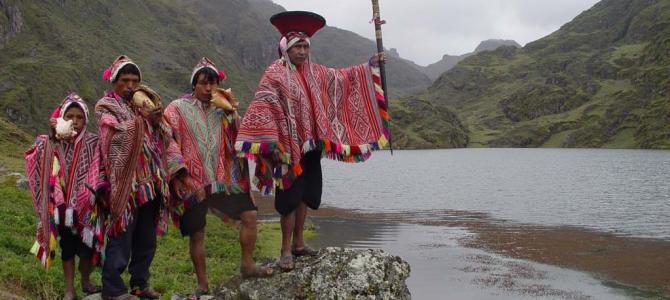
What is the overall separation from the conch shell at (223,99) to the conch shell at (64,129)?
1566mm

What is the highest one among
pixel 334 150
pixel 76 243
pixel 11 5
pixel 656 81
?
pixel 11 5

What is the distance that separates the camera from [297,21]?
6434 mm

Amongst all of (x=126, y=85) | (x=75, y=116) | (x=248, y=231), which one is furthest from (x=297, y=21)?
(x=75, y=116)

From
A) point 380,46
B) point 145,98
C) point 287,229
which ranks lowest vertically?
point 287,229

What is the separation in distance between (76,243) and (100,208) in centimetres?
72

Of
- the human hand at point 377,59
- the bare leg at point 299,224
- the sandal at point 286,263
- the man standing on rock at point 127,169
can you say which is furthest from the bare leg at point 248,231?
the human hand at point 377,59

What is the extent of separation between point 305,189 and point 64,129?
111 inches

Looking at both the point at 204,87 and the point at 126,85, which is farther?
the point at 204,87

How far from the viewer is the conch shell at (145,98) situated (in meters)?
5.97

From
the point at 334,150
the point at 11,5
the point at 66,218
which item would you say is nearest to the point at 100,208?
the point at 66,218

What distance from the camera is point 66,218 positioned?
5.90 metres

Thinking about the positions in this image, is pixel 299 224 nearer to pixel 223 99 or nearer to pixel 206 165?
pixel 206 165

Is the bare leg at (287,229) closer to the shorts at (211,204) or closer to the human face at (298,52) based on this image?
the shorts at (211,204)

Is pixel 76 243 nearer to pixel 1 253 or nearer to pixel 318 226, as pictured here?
pixel 1 253
